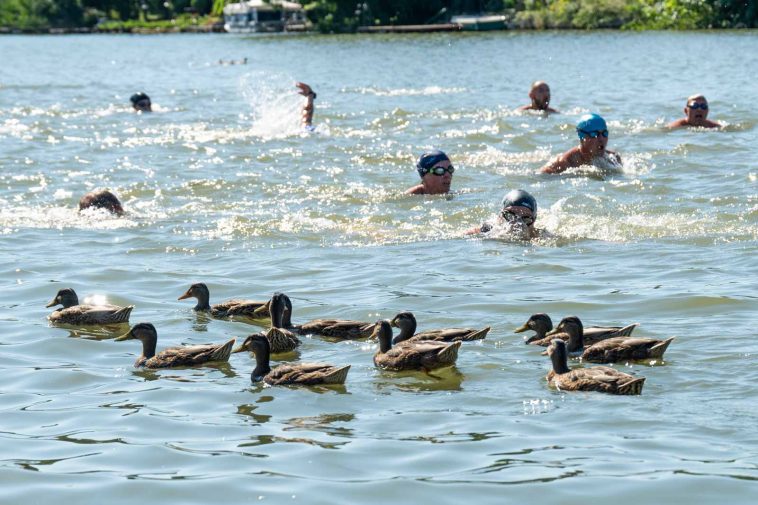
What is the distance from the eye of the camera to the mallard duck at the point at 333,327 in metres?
11.4

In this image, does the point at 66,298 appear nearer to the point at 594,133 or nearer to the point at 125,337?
the point at 125,337

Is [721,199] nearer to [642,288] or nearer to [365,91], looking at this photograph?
[642,288]

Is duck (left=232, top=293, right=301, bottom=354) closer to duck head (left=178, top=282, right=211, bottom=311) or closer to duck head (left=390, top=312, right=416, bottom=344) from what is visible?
duck head (left=390, top=312, right=416, bottom=344)

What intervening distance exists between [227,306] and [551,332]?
3145 mm

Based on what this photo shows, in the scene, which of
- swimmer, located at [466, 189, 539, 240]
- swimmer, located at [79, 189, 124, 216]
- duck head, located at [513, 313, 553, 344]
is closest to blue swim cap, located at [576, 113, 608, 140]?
swimmer, located at [466, 189, 539, 240]

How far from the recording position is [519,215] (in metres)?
15.2

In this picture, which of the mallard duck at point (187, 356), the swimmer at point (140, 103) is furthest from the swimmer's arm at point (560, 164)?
the swimmer at point (140, 103)

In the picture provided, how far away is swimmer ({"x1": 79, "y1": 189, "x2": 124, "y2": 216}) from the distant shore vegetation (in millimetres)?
60837

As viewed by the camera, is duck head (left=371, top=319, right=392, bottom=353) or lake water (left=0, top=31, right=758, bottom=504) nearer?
lake water (left=0, top=31, right=758, bottom=504)

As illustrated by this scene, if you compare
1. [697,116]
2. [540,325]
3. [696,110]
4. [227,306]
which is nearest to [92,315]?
[227,306]

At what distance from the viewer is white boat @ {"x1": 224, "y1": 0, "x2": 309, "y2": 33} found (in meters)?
124

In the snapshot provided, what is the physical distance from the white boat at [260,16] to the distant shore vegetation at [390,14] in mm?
4863

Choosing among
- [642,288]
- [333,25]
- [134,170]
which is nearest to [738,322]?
[642,288]

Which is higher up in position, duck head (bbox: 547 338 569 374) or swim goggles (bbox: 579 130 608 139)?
swim goggles (bbox: 579 130 608 139)
